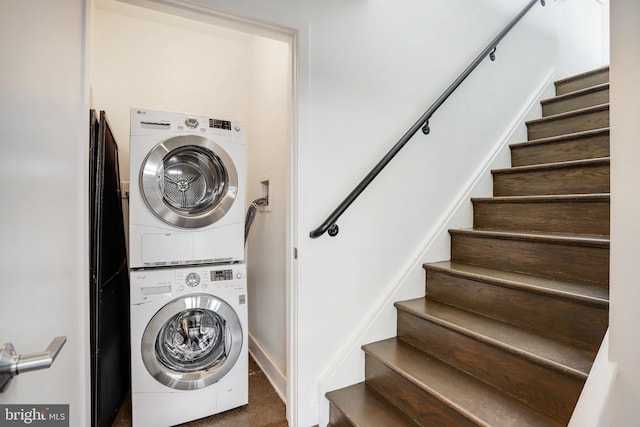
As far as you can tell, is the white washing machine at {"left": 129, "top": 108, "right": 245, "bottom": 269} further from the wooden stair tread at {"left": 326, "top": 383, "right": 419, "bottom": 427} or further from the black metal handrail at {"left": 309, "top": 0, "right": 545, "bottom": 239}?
the wooden stair tread at {"left": 326, "top": 383, "right": 419, "bottom": 427}

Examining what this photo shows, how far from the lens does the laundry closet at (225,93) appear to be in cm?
219

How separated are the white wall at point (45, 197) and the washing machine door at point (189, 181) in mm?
441

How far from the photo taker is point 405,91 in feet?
6.33

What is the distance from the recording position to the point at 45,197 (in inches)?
31.5

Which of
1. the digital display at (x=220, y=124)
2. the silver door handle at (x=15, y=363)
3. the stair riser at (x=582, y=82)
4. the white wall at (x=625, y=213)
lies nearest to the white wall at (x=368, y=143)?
the digital display at (x=220, y=124)

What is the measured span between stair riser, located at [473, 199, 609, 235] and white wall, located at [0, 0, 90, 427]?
217 centimetres

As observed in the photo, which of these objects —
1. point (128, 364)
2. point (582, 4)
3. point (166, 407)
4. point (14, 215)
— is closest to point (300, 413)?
point (166, 407)

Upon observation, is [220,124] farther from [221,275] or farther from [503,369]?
[503,369]

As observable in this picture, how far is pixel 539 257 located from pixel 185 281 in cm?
190

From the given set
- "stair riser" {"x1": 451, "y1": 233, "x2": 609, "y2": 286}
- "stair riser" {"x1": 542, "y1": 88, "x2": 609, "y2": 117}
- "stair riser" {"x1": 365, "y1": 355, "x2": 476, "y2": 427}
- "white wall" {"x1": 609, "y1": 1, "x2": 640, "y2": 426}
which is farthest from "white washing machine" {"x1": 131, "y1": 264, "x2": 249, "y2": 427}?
"stair riser" {"x1": 542, "y1": 88, "x2": 609, "y2": 117}

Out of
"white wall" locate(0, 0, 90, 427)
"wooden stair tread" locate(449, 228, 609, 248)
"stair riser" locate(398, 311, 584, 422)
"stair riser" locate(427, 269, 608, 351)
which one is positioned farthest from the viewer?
"wooden stair tread" locate(449, 228, 609, 248)

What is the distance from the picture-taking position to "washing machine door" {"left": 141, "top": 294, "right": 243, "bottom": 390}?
1.68 metres

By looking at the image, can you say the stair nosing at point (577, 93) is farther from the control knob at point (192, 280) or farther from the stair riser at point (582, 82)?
the control knob at point (192, 280)

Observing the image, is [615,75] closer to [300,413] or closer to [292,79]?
[292,79]
